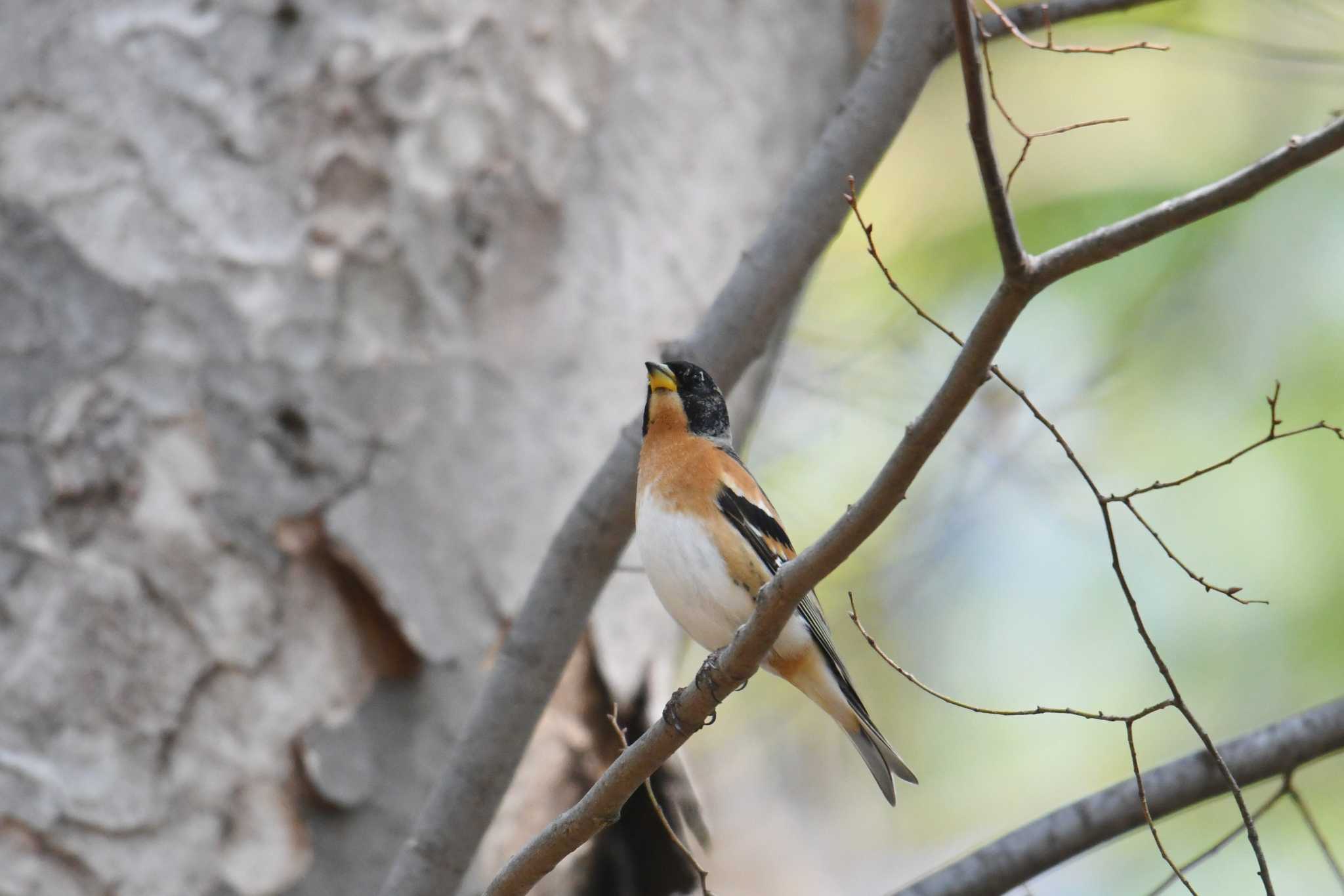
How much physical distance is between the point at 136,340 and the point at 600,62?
81.2 inches

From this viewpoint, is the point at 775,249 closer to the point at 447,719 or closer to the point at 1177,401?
the point at 447,719

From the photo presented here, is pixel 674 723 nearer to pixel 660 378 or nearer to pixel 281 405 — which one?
pixel 660 378

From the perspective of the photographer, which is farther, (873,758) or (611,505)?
(873,758)

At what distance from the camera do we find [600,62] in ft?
15.7

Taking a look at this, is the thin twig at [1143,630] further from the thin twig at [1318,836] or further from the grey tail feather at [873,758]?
the grey tail feather at [873,758]

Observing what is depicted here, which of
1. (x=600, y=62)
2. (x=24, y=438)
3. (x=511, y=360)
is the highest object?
(x=600, y=62)

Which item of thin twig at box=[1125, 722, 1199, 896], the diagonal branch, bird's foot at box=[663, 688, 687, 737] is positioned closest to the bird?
the diagonal branch

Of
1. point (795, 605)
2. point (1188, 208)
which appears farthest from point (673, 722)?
point (1188, 208)

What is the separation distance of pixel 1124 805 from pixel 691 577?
1380 mm

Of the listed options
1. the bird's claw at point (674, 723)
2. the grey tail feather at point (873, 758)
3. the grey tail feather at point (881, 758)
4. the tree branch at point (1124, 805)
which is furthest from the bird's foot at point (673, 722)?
the grey tail feather at point (873, 758)

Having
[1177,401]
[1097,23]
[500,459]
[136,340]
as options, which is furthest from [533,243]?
[1177,401]

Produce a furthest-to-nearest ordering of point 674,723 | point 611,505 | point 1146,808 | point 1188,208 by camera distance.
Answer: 1. point 611,505
2. point 1146,808
3. point 674,723
4. point 1188,208

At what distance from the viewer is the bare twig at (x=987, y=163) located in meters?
1.97

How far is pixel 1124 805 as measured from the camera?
3.33 m
